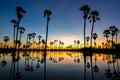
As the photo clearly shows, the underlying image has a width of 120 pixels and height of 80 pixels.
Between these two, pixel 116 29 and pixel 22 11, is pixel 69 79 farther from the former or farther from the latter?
pixel 116 29

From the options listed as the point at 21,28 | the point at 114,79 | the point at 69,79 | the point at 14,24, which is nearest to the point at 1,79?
the point at 69,79

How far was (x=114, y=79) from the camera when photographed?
58.1ft

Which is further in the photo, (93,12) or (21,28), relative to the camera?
(21,28)

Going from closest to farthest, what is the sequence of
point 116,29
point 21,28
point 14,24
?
point 14,24 → point 21,28 → point 116,29

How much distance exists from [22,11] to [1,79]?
4793cm

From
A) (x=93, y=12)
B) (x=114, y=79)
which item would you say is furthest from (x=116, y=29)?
(x=114, y=79)

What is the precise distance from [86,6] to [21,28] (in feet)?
118

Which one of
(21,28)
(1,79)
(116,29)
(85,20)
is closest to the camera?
(1,79)

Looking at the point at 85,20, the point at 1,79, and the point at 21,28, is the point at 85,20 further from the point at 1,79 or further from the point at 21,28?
the point at 1,79

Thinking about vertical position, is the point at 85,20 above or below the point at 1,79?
above

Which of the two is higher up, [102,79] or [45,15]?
[45,15]

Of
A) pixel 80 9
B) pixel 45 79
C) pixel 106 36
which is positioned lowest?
pixel 45 79

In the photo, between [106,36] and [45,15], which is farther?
[106,36]

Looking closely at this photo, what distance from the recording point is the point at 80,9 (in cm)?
6344
